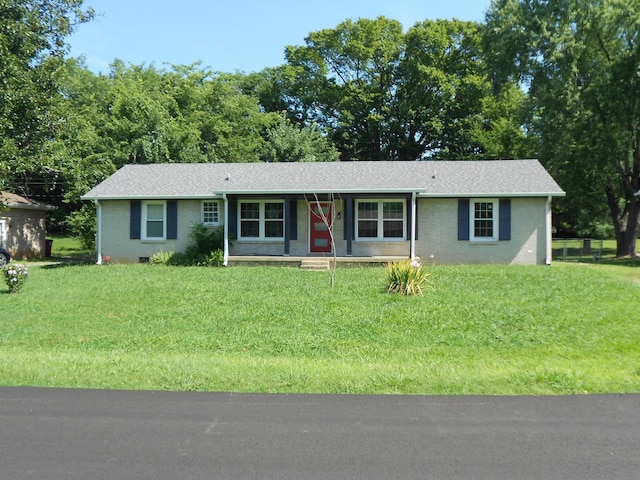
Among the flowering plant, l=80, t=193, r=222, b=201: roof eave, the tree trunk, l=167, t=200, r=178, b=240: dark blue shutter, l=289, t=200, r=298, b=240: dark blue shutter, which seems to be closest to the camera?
the flowering plant

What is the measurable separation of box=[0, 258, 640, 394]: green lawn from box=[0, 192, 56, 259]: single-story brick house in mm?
12969

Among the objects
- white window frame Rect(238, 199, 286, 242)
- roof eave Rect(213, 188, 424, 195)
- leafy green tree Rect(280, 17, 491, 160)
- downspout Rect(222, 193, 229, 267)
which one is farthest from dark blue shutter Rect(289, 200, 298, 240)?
leafy green tree Rect(280, 17, 491, 160)

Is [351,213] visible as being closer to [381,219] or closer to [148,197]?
[381,219]

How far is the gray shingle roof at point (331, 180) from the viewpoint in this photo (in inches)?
844

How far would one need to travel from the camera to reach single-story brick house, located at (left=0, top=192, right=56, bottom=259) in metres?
28.7

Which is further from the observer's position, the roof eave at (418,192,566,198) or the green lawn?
the roof eave at (418,192,566,198)

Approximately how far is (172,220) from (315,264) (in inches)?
249

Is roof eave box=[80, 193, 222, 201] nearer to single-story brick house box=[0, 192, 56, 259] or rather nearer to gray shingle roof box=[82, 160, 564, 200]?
gray shingle roof box=[82, 160, 564, 200]

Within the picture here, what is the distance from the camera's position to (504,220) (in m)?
21.5

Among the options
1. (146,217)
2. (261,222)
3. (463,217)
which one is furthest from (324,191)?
(146,217)

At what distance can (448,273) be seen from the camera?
677 inches

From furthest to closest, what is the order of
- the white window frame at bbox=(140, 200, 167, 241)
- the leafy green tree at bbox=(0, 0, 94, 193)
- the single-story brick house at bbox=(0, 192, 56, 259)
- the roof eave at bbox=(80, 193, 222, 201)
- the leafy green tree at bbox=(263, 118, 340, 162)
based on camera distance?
the leafy green tree at bbox=(263, 118, 340, 162), the single-story brick house at bbox=(0, 192, 56, 259), the white window frame at bbox=(140, 200, 167, 241), the roof eave at bbox=(80, 193, 222, 201), the leafy green tree at bbox=(0, 0, 94, 193)

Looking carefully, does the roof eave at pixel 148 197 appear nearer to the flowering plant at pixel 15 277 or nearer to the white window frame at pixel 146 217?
the white window frame at pixel 146 217

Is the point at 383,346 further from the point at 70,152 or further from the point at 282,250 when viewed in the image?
the point at 70,152
